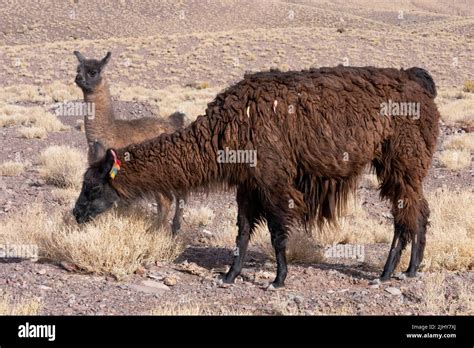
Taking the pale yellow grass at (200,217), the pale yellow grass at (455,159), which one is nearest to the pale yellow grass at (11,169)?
the pale yellow grass at (200,217)

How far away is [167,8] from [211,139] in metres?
76.0

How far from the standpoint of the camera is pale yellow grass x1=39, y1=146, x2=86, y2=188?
41.9ft

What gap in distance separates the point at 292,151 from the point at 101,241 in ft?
7.51

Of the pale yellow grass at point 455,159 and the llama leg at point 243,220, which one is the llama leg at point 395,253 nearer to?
the llama leg at point 243,220

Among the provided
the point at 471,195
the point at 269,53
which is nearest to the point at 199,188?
the point at 471,195

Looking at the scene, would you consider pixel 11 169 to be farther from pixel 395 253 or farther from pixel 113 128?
pixel 395 253

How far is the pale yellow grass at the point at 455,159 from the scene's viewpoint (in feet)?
47.0

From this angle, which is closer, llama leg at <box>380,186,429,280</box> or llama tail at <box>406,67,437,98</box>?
llama leg at <box>380,186,429,280</box>

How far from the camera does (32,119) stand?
67.9 ft

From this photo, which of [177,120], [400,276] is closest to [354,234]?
[400,276]

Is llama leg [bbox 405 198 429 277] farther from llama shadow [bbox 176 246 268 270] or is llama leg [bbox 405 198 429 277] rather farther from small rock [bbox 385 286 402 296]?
llama shadow [bbox 176 246 268 270]

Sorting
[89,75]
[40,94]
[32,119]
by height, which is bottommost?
[40,94]

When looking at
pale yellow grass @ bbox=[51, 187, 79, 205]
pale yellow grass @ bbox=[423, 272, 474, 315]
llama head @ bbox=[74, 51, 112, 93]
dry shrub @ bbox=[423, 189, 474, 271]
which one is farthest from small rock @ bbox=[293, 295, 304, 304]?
pale yellow grass @ bbox=[51, 187, 79, 205]

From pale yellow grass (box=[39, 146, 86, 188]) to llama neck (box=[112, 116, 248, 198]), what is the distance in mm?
5842
